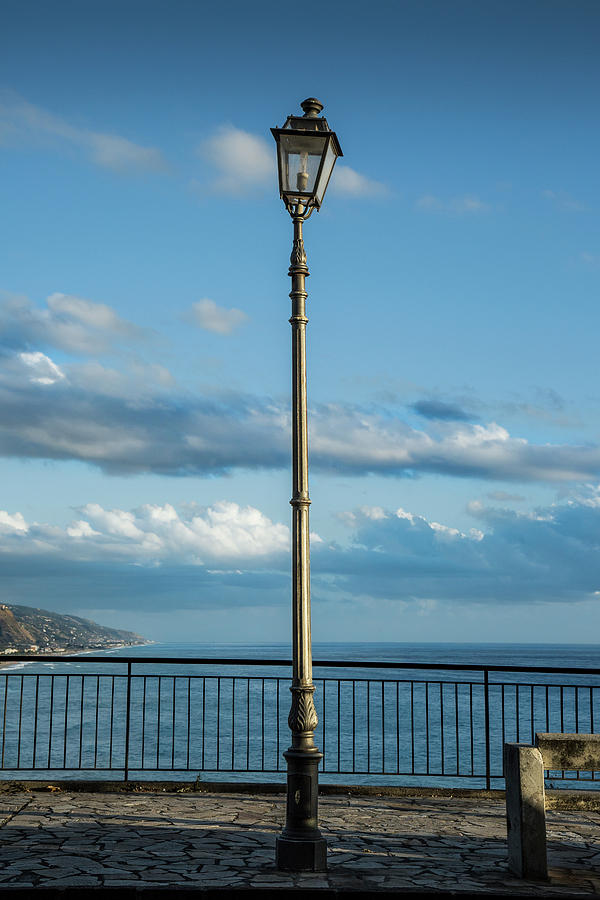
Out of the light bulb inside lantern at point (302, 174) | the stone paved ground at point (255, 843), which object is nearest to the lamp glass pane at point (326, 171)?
the light bulb inside lantern at point (302, 174)

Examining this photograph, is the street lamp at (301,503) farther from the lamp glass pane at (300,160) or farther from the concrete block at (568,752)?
the concrete block at (568,752)

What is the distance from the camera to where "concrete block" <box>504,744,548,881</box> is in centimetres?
667

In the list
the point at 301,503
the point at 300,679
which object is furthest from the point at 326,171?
the point at 300,679

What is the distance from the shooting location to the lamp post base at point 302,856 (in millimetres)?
6672

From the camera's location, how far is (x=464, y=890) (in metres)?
6.16

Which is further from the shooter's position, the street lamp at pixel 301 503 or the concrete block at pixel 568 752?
the concrete block at pixel 568 752

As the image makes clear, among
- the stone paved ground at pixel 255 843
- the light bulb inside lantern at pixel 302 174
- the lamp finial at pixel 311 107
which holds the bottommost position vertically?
the stone paved ground at pixel 255 843

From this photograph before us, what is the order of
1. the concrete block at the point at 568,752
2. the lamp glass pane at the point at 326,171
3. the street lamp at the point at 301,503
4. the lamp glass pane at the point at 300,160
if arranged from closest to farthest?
the street lamp at the point at 301,503
the concrete block at the point at 568,752
the lamp glass pane at the point at 300,160
the lamp glass pane at the point at 326,171

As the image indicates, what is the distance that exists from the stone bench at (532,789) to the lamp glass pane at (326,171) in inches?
194

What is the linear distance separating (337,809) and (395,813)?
0.64 metres

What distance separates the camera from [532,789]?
22.2 feet

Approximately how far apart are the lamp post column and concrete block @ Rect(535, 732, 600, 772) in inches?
73.9

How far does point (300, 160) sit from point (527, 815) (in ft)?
18.6

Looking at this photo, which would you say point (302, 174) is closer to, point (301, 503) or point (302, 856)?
point (301, 503)
